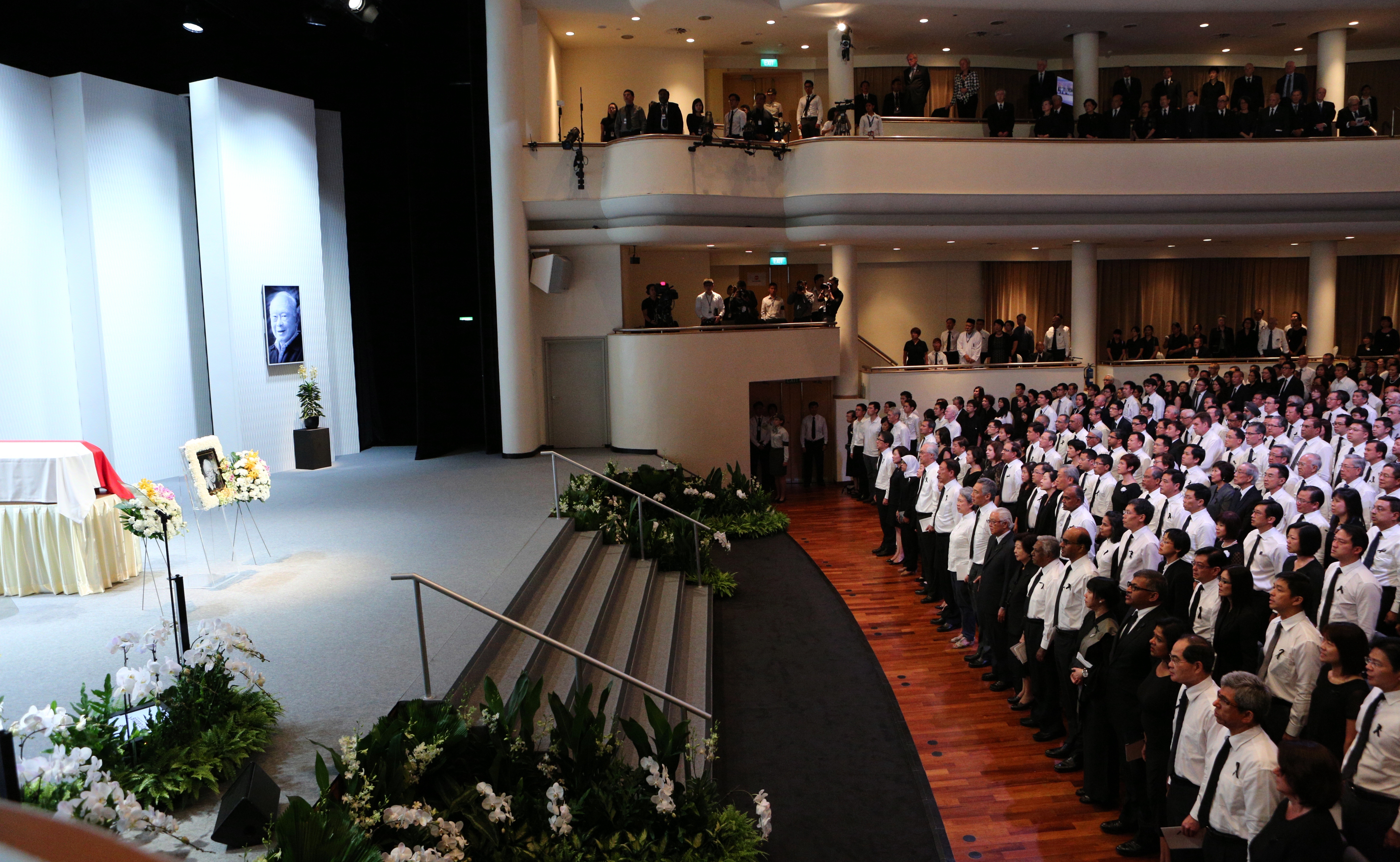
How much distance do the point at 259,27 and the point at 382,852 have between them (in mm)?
11297

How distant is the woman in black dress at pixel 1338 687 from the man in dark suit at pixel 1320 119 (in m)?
15.0

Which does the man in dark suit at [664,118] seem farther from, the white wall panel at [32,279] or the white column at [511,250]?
the white wall panel at [32,279]

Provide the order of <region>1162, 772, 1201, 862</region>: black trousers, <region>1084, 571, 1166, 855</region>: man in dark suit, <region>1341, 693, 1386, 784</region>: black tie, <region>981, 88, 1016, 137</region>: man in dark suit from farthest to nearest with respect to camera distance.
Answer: <region>981, 88, 1016, 137</region>: man in dark suit
<region>1084, 571, 1166, 855</region>: man in dark suit
<region>1162, 772, 1201, 862</region>: black trousers
<region>1341, 693, 1386, 784</region>: black tie

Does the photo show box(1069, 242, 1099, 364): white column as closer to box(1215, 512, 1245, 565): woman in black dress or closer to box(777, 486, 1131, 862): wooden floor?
box(777, 486, 1131, 862): wooden floor

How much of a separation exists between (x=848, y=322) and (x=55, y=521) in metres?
12.8

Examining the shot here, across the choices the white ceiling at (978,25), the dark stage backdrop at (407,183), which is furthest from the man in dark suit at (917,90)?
the dark stage backdrop at (407,183)

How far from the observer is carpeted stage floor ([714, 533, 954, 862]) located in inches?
233

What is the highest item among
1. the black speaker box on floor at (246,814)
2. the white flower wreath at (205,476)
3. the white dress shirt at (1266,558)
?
the white flower wreath at (205,476)

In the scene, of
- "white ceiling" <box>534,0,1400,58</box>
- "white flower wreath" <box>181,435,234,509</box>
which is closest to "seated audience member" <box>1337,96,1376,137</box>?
"white ceiling" <box>534,0,1400,58</box>

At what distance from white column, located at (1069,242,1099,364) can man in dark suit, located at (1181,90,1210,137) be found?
7.85 feet

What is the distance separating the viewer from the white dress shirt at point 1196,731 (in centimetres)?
482

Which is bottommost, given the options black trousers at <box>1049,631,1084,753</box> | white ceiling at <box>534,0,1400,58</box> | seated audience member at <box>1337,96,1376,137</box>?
black trousers at <box>1049,631,1084,753</box>

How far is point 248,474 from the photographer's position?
8.61 meters

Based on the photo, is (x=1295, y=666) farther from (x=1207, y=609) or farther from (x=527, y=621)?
(x=527, y=621)
